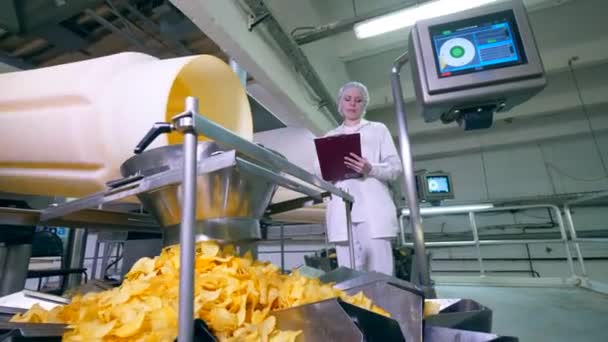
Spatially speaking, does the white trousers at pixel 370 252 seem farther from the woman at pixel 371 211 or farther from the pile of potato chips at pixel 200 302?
the pile of potato chips at pixel 200 302

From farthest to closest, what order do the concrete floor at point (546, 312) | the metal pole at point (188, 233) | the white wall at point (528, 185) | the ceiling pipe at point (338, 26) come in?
the white wall at point (528, 185)
the ceiling pipe at point (338, 26)
the concrete floor at point (546, 312)
the metal pole at point (188, 233)

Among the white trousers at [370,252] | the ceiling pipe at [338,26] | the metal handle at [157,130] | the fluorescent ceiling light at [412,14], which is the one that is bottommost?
the white trousers at [370,252]

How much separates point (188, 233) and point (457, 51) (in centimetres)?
89

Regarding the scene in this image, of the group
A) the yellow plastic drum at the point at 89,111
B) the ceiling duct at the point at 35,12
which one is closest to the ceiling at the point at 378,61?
the ceiling duct at the point at 35,12

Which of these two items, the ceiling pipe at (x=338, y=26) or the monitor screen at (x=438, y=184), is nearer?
the ceiling pipe at (x=338, y=26)

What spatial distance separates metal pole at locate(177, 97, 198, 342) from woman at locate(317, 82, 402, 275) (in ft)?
2.96

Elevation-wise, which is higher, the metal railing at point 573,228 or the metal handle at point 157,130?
the metal handle at point 157,130

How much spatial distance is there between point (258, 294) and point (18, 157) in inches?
32.4

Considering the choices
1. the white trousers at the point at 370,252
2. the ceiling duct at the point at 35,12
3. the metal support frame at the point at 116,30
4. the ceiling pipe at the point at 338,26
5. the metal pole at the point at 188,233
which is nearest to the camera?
the metal pole at the point at 188,233

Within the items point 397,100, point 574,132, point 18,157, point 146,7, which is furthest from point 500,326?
point 574,132

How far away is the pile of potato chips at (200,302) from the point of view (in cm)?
39

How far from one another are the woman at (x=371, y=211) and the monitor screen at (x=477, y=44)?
0.48 meters

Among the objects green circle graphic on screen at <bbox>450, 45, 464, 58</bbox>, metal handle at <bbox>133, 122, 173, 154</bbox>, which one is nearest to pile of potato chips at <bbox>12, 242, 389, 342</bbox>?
metal handle at <bbox>133, 122, 173, 154</bbox>

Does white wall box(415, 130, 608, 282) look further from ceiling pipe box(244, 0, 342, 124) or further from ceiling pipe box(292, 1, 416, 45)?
ceiling pipe box(292, 1, 416, 45)
